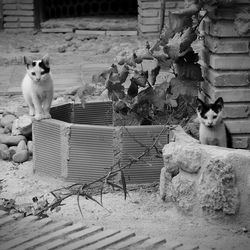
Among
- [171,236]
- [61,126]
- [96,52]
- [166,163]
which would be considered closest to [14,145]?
[61,126]

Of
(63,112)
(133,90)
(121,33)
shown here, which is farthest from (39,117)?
(121,33)

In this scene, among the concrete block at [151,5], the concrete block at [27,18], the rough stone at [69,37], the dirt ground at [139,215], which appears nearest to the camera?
the dirt ground at [139,215]

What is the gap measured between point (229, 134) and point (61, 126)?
1422 mm

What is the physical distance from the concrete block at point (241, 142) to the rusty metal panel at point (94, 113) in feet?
4.84

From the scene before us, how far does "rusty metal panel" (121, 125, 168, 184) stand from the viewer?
19.5 feet

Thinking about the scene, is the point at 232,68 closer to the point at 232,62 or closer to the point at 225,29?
the point at 232,62

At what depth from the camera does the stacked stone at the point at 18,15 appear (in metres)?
11.4

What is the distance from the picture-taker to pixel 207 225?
5293 mm

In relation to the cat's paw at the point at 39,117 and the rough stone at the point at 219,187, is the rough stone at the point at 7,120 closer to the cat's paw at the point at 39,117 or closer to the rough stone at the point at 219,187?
the cat's paw at the point at 39,117

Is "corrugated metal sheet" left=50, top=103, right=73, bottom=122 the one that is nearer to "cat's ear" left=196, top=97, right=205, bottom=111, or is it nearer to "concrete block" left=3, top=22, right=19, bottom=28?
"cat's ear" left=196, top=97, right=205, bottom=111

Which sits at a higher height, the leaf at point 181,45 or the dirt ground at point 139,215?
the leaf at point 181,45

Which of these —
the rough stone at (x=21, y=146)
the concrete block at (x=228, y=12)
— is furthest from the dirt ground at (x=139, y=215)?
the concrete block at (x=228, y=12)

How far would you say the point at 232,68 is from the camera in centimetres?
559

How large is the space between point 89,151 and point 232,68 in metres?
1.38
